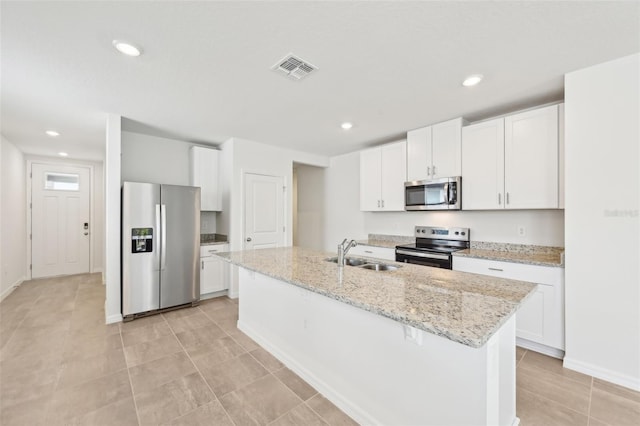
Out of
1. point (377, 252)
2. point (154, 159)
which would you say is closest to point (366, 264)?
point (377, 252)

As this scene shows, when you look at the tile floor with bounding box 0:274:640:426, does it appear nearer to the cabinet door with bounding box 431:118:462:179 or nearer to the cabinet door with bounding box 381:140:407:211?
the cabinet door with bounding box 431:118:462:179

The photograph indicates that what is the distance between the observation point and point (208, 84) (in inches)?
94.7

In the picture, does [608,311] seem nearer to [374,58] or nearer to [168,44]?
[374,58]

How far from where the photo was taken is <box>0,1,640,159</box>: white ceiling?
1549mm

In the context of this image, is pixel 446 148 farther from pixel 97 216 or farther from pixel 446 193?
pixel 97 216

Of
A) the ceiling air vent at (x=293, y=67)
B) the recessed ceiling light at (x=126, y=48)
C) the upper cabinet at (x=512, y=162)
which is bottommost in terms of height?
the upper cabinet at (x=512, y=162)

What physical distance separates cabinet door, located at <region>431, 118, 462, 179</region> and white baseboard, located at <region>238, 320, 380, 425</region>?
2660 millimetres

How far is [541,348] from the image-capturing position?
2.48 meters

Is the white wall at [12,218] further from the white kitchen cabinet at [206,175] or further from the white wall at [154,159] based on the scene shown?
the white kitchen cabinet at [206,175]

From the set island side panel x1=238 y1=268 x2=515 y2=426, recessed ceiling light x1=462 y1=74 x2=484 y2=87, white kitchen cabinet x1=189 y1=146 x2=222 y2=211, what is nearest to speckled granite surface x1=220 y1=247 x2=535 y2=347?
island side panel x1=238 y1=268 x2=515 y2=426

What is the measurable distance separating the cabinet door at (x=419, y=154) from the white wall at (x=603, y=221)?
1417 millimetres

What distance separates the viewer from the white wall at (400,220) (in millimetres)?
2916

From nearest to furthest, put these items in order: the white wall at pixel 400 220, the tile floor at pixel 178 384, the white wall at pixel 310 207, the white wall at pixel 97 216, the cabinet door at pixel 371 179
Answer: the tile floor at pixel 178 384 → the white wall at pixel 400 220 → the cabinet door at pixel 371 179 → the white wall at pixel 310 207 → the white wall at pixel 97 216

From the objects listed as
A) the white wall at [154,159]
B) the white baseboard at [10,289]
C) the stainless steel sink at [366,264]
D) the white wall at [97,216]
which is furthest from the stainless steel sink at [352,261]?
the white wall at [97,216]
